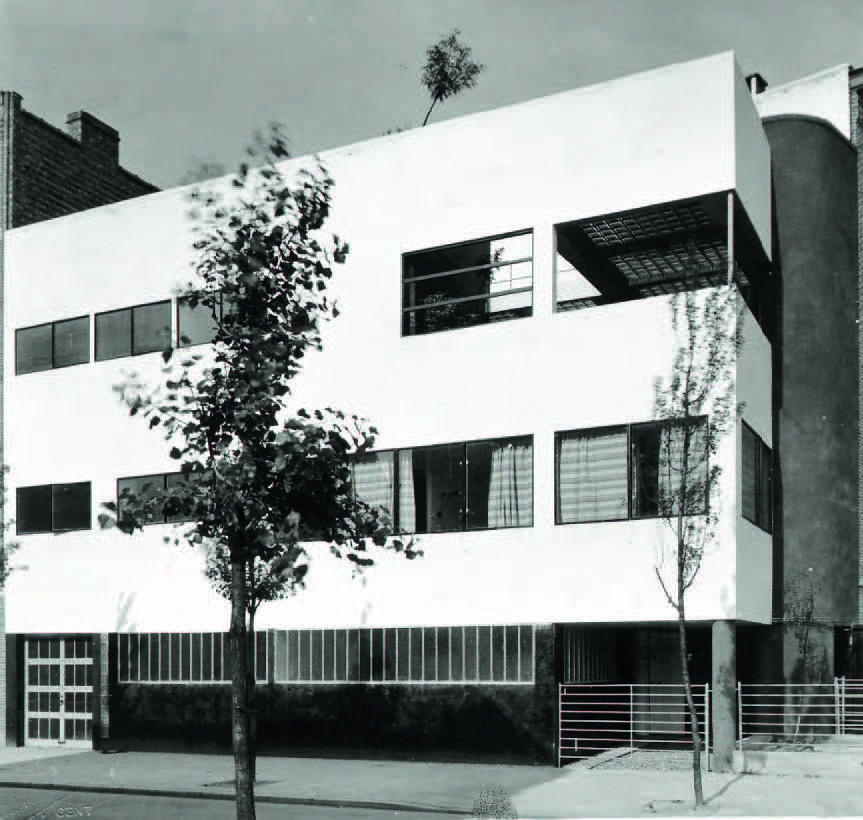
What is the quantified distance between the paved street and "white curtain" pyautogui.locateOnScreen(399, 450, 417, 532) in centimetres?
623

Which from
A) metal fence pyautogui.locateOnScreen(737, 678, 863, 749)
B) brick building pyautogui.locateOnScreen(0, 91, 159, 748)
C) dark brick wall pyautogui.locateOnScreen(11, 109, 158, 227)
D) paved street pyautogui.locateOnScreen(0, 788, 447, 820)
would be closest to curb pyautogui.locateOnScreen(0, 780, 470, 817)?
paved street pyautogui.locateOnScreen(0, 788, 447, 820)

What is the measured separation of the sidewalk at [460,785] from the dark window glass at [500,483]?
4141 millimetres

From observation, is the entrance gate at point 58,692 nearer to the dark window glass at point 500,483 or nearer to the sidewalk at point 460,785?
the sidewalk at point 460,785

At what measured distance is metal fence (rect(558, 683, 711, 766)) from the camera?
21.4 m

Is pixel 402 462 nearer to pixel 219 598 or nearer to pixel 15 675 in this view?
pixel 219 598

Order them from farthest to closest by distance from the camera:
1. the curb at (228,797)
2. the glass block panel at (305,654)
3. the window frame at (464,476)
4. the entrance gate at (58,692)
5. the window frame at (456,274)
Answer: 1. the entrance gate at (58,692)
2. the glass block panel at (305,654)
3. the window frame at (456,274)
4. the window frame at (464,476)
5. the curb at (228,797)

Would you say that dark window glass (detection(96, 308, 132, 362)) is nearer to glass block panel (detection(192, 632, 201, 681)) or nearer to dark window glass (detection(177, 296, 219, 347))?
dark window glass (detection(177, 296, 219, 347))

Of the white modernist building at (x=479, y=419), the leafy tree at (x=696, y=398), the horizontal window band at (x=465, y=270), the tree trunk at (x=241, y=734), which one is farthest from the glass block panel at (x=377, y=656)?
the tree trunk at (x=241, y=734)

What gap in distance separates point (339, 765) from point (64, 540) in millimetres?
8829

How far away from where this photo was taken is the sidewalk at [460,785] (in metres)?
16.8

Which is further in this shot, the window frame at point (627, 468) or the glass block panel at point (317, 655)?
the glass block panel at point (317, 655)

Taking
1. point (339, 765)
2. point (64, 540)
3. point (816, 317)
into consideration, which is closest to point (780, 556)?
point (816, 317)

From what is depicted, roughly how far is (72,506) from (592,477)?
12.1 metres

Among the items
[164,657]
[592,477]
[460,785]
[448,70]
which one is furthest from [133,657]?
[448,70]
